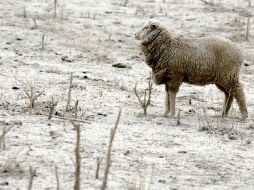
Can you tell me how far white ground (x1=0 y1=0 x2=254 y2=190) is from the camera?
21.5 ft

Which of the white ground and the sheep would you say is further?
the sheep

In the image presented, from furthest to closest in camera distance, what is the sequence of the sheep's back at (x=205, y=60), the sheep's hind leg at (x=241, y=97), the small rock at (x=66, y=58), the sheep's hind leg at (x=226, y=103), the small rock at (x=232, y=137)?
the small rock at (x=66, y=58) < the sheep's hind leg at (x=226, y=103) < the sheep's hind leg at (x=241, y=97) < the sheep's back at (x=205, y=60) < the small rock at (x=232, y=137)

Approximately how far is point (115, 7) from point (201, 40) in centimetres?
692

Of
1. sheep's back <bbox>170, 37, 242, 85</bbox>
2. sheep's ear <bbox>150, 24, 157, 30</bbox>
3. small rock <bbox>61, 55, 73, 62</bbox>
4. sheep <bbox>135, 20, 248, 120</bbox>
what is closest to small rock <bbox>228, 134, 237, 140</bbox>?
sheep <bbox>135, 20, 248, 120</bbox>

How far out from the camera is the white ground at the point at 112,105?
21.5ft

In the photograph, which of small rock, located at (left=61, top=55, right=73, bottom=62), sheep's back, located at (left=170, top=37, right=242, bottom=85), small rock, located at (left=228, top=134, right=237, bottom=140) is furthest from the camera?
small rock, located at (left=61, top=55, right=73, bottom=62)

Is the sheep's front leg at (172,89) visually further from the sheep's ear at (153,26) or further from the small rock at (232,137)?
the small rock at (232,137)

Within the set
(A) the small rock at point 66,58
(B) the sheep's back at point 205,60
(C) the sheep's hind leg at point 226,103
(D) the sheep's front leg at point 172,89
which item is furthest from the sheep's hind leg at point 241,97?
(A) the small rock at point 66,58

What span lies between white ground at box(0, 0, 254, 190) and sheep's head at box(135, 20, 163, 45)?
1.01 meters

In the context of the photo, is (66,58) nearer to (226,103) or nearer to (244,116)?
(226,103)

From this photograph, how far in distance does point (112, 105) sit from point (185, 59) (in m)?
1.26

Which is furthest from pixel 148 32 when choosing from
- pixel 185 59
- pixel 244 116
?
pixel 244 116

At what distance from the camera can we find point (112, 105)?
946 cm

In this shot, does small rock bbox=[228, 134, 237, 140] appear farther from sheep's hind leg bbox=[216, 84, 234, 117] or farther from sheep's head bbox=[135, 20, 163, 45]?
sheep's head bbox=[135, 20, 163, 45]
